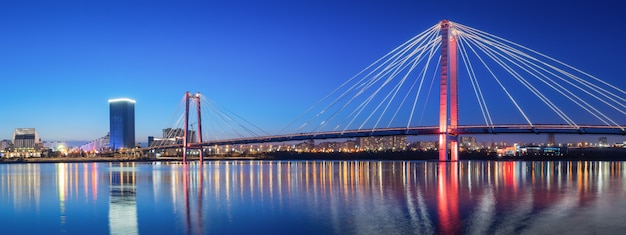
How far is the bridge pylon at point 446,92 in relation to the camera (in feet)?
138

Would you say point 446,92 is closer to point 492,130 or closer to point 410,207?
point 492,130

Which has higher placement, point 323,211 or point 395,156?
point 323,211

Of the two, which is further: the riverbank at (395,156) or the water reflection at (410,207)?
the riverbank at (395,156)

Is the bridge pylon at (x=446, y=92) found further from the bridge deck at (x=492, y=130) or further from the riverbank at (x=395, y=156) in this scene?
the riverbank at (x=395, y=156)

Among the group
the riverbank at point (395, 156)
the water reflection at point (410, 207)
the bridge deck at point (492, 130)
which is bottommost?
the riverbank at point (395, 156)

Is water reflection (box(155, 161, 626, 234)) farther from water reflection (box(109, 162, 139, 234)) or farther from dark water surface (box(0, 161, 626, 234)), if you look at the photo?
water reflection (box(109, 162, 139, 234))

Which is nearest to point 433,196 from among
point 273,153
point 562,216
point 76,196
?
point 562,216

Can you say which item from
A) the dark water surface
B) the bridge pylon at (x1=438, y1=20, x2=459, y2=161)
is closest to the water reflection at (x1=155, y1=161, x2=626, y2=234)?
the dark water surface

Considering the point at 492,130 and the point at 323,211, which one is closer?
the point at 323,211

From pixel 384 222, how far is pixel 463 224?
4.95ft

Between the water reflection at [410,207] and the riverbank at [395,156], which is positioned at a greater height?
the water reflection at [410,207]

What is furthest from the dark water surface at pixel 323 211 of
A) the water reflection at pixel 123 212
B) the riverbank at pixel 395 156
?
the riverbank at pixel 395 156

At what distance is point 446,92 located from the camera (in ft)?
137

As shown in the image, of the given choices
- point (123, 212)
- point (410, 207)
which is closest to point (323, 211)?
point (410, 207)
